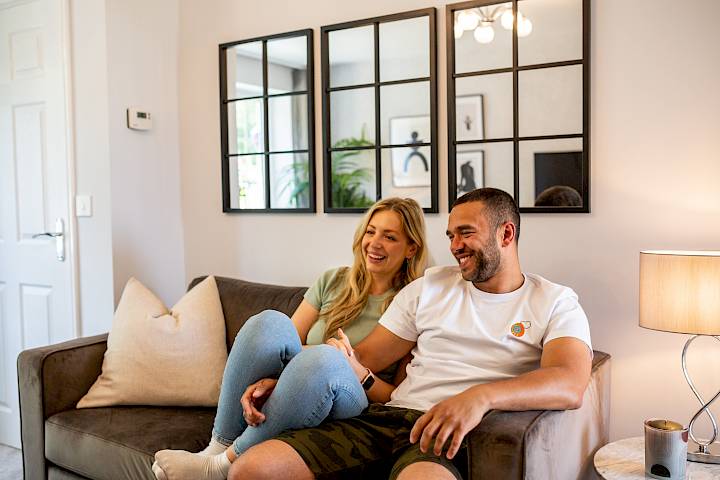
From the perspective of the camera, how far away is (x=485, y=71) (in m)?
2.47

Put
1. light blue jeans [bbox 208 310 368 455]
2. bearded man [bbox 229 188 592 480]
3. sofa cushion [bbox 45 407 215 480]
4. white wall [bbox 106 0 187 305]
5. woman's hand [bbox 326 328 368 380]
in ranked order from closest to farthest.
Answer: bearded man [bbox 229 188 592 480] → light blue jeans [bbox 208 310 368 455] → woman's hand [bbox 326 328 368 380] → sofa cushion [bbox 45 407 215 480] → white wall [bbox 106 0 187 305]

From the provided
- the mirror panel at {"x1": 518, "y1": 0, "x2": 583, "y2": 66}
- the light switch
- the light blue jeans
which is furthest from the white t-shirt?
the light switch

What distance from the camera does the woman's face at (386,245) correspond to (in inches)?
89.8

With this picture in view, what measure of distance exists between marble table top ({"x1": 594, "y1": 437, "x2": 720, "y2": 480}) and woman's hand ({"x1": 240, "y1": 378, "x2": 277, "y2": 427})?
3.05ft

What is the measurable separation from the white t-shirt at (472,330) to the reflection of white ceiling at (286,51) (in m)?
1.31

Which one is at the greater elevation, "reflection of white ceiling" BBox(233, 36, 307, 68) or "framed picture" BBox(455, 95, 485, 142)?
"reflection of white ceiling" BBox(233, 36, 307, 68)

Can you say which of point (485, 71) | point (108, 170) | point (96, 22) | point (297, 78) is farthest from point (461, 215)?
point (96, 22)

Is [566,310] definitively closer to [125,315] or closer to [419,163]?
[419,163]

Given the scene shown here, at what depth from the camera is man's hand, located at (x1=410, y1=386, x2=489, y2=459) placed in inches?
61.9

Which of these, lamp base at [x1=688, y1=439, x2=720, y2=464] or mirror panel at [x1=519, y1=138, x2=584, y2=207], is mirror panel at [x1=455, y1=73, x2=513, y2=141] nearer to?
mirror panel at [x1=519, y1=138, x2=584, y2=207]

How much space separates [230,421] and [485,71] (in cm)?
150

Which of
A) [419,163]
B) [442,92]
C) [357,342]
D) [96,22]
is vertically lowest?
[357,342]

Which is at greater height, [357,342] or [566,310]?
[566,310]

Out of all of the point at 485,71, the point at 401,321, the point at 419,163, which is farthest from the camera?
the point at 419,163
